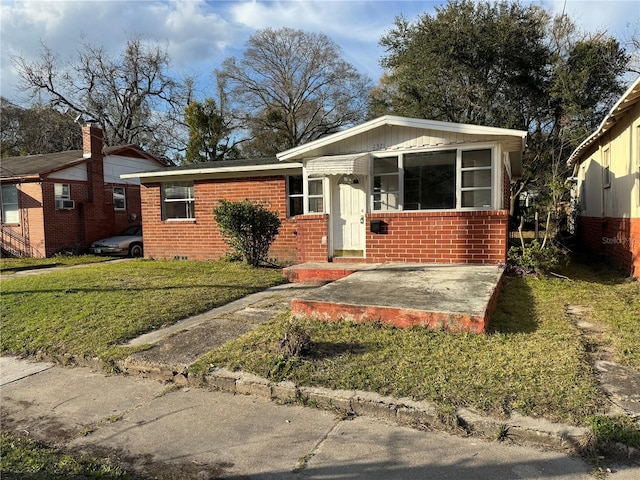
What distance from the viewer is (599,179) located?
39.4ft

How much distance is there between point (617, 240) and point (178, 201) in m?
12.1

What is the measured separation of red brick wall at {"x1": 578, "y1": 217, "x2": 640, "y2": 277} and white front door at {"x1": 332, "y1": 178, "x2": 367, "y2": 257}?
5.13 meters

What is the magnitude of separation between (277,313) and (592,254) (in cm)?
1019

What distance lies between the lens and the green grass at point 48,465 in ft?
9.25

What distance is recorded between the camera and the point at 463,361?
3984 millimetres

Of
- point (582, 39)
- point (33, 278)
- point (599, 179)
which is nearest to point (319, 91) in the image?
point (582, 39)

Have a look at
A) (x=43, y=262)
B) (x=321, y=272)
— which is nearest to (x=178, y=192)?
(x=43, y=262)

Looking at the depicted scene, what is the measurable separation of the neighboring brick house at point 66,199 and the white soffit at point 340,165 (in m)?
12.6

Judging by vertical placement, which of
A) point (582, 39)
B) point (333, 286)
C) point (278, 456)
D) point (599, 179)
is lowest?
point (278, 456)

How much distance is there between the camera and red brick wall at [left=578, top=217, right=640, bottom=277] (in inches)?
317

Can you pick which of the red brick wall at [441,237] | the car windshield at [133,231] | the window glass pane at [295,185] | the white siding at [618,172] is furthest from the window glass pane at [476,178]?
the car windshield at [133,231]

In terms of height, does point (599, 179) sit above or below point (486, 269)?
above

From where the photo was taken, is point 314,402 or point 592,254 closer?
point 314,402

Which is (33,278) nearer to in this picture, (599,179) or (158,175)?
(158,175)
